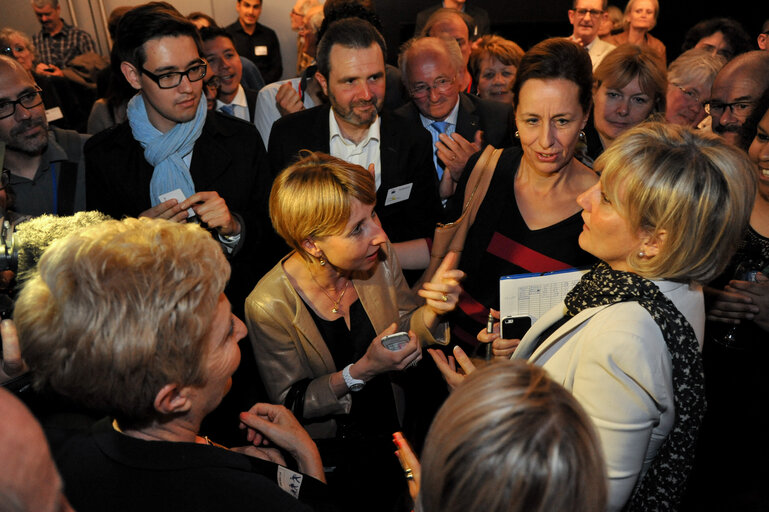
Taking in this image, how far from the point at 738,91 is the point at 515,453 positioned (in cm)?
272

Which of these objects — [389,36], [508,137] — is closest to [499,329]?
[508,137]

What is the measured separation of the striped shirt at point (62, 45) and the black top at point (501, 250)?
282 inches

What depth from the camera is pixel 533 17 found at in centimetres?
791

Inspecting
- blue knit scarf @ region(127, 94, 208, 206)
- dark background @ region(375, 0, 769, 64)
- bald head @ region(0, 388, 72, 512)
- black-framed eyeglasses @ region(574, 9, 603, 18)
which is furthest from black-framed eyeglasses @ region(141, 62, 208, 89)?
dark background @ region(375, 0, 769, 64)

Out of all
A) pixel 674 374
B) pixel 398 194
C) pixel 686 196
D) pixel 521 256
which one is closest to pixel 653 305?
pixel 674 374

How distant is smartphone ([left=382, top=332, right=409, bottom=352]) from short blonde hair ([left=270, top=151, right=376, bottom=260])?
0.44 metres

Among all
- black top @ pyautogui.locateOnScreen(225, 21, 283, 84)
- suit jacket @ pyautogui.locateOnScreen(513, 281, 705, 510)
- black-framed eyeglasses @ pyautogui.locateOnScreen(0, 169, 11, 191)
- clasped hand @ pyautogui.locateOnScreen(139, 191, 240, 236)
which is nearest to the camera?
suit jacket @ pyautogui.locateOnScreen(513, 281, 705, 510)

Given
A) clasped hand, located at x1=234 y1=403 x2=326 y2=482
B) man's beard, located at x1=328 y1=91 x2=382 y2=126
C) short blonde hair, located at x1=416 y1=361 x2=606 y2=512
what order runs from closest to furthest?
short blonde hair, located at x1=416 y1=361 x2=606 y2=512 → clasped hand, located at x1=234 y1=403 x2=326 y2=482 → man's beard, located at x1=328 y1=91 x2=382 y2=126

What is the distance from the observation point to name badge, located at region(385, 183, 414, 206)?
2.90m

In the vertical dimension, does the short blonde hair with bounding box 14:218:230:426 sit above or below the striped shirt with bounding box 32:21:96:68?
below

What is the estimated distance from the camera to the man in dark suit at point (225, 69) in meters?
4.23

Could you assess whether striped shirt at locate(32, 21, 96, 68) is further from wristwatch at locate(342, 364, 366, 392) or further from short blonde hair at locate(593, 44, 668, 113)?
wristwatch at locate(342, 364, 366, 392)

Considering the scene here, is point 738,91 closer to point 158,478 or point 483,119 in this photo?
point 483,119

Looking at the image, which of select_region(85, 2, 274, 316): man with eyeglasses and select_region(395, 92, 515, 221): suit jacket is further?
select_region(395, 92, 515, 221): suit jacket
